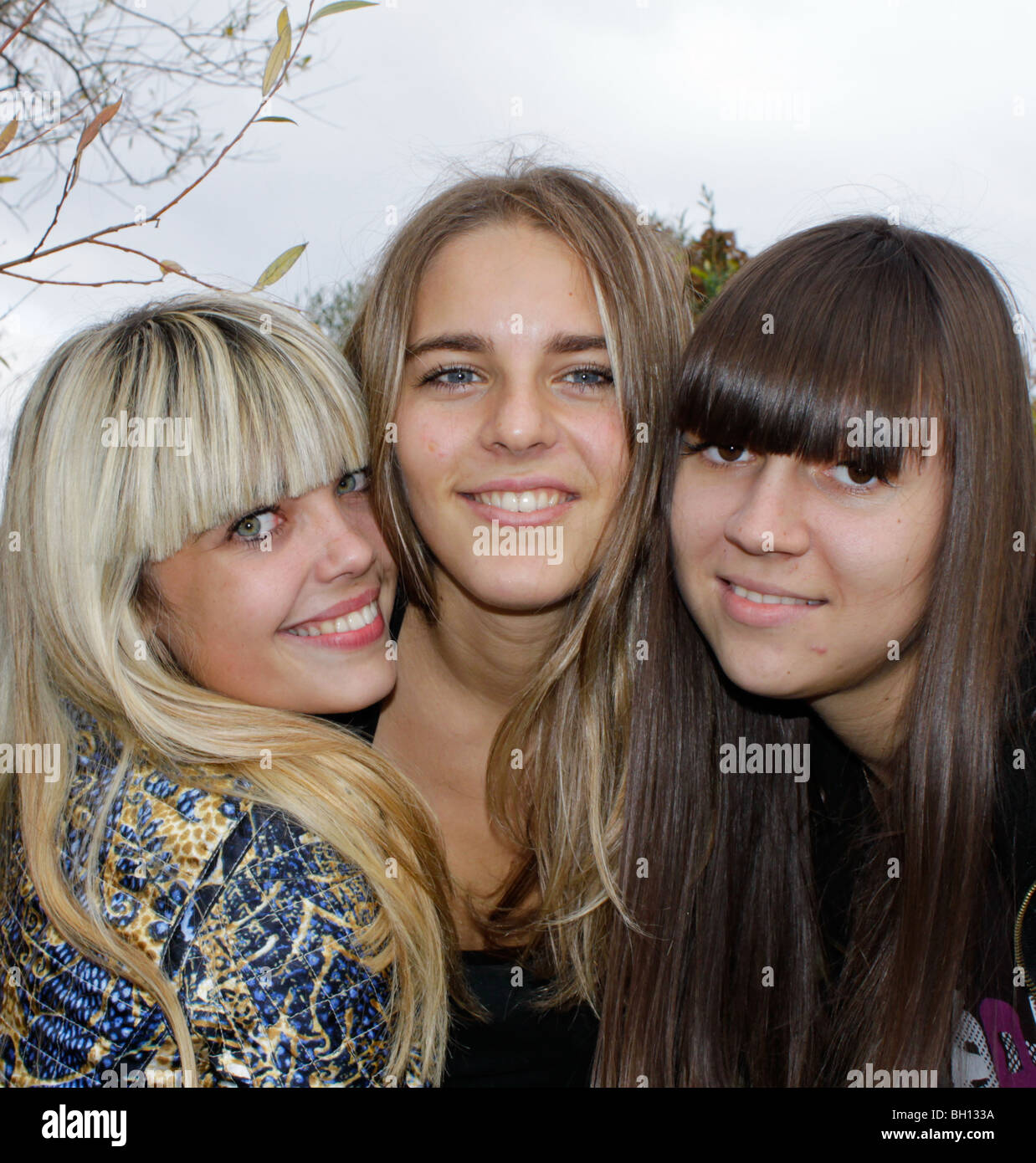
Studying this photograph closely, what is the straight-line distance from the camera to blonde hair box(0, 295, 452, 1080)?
7.61 ft

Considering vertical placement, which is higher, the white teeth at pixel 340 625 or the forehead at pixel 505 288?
the forehead at pixel 505 288

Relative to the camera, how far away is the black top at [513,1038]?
2654 mm

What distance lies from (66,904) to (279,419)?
46.0 inches

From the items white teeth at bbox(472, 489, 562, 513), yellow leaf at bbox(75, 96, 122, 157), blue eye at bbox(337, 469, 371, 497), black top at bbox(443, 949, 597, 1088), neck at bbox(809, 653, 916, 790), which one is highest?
yellow leaf at bbox(75, 96, 122, 157)

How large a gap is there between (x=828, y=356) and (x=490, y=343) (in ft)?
2.87

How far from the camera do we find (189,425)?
7.84ft

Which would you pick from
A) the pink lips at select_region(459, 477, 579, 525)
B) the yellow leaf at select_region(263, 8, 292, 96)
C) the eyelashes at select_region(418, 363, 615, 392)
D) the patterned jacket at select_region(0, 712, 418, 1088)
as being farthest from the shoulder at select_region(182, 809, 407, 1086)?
the yellow leaf at select_region(263, 8, 292, 96)

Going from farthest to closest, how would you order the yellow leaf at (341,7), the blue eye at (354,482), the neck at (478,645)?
the neck at (478,645)
the blue eye at (354,482)
the yellow leaf at (341,7)

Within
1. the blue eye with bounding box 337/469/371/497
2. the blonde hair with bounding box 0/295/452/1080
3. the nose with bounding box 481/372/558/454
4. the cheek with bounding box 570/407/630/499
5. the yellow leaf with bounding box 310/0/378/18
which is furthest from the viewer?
the blue eye with bounding box 337/469/371/497

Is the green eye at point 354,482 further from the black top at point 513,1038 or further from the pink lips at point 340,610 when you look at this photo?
the black top at point 513,1038

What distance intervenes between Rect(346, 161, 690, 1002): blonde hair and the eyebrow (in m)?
0.04

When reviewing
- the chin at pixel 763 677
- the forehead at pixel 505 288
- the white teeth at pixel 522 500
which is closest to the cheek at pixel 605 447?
the white teeth at pixel 522 500

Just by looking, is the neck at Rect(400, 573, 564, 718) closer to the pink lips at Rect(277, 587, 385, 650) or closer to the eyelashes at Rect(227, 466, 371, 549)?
the pink lips at Rect(277, 587, 385, 650)

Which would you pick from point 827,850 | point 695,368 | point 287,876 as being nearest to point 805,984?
point 827,850
